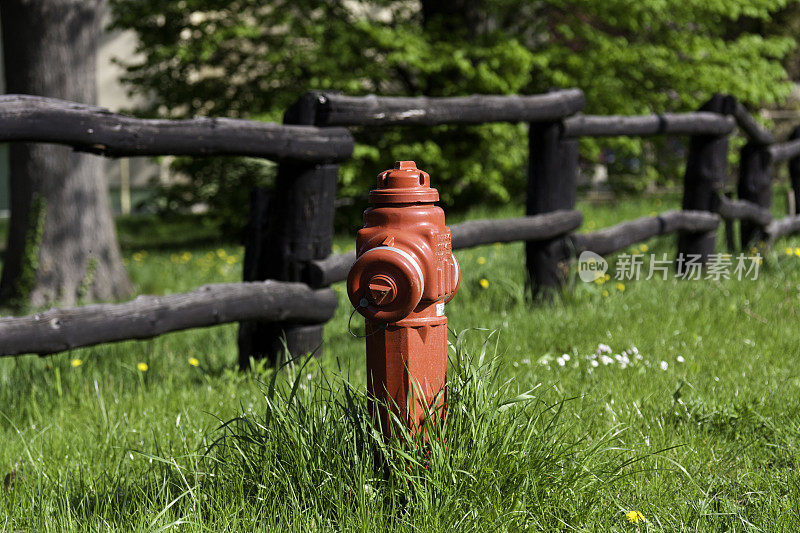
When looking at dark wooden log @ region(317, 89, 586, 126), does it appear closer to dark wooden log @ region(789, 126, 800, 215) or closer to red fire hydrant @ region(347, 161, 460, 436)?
red fire hydrant @ region(347, 161, 460, 436)

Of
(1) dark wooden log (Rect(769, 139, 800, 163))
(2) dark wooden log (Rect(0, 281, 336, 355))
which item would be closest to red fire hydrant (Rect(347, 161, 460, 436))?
(2) dark wooden log (Rect(0, 281, 336, 355))

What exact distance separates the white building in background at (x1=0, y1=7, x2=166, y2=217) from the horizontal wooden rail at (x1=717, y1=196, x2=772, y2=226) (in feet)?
42.3

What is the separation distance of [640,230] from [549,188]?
3.06 feet

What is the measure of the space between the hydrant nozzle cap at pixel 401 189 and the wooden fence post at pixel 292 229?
1.57 meters

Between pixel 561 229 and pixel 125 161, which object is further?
pixel 125 161

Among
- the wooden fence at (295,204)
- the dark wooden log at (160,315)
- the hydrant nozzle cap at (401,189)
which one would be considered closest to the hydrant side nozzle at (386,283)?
the hydrant nozzle cap at (401,189)

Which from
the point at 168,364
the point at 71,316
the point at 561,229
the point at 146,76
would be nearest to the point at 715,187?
the point at 561,229

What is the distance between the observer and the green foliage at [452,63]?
9.18 metres

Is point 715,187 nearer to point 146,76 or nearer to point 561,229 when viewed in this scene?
point 561,229

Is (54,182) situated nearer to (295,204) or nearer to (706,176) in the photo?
(295,204)

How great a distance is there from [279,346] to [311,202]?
2.29 feet

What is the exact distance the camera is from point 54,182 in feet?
22.5

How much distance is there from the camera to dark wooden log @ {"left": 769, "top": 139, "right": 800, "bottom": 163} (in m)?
7.02

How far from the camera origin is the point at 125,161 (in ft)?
56.3
